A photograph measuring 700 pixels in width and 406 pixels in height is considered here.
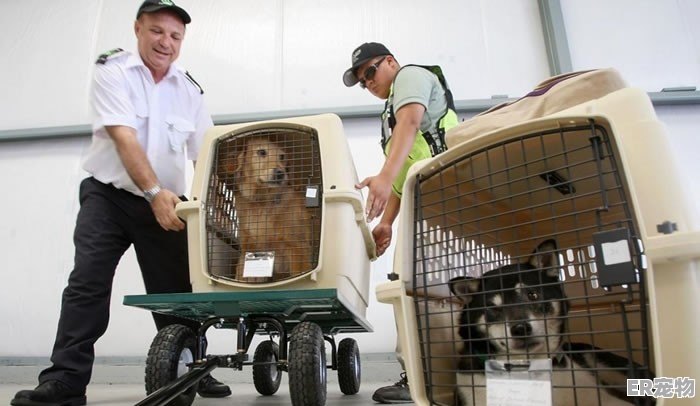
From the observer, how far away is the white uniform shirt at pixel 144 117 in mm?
1649

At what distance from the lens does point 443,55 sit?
3.43 m

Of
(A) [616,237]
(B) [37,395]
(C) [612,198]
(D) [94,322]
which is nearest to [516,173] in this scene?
(C) [612,198]

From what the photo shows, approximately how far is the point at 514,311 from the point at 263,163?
0.94 m

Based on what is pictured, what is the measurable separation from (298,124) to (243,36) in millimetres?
2448

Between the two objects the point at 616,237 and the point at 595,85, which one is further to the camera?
the point at 595,85

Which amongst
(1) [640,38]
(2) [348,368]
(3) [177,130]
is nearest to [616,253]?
(2) [348,368]

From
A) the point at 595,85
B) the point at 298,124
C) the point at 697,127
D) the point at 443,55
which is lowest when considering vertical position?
the point at 595,85

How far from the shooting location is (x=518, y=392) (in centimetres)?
87

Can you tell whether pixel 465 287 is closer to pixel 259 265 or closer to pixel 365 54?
pixel 259 265

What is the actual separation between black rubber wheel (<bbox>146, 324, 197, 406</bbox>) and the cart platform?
80 mm

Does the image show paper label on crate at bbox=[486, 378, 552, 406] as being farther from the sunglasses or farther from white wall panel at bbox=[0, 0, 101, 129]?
white wall panel at bbox=[0, 0, 101, 129]

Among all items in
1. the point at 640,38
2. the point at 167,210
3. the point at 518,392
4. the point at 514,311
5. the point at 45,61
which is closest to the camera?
the point at 518,392

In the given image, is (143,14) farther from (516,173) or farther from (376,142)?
(376,142)

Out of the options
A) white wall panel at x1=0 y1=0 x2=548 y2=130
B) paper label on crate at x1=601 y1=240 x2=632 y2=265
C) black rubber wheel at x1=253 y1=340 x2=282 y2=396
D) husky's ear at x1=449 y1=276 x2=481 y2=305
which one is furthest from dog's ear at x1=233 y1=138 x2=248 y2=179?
white wall panel at x1=0 y1=0 x2=548 y2=130
